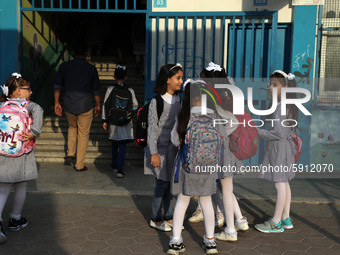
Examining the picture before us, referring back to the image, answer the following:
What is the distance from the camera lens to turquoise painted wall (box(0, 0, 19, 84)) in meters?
7.46

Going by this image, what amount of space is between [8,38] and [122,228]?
4433 millimetres

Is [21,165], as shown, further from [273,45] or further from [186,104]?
[273,45]

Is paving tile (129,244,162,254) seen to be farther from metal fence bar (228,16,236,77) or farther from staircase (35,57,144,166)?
metal fence bar (228,16,236,77)

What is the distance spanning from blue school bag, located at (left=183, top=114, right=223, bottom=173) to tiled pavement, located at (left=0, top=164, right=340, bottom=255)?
863mm

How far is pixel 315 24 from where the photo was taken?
7.29 m

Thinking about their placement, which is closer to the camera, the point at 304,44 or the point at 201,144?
the point at 201,144

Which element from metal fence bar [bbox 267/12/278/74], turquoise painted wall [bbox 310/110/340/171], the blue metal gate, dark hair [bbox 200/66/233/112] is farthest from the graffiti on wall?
dark hair [bbox 200/66/233/112]

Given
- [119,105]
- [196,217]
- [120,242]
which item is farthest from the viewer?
[119,105]

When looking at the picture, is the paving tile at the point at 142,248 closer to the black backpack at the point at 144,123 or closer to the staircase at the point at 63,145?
the black backpack at the point at 144,123

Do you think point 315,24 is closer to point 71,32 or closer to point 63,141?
point 63,141

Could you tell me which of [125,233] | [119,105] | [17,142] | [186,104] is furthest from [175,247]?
[119,105]

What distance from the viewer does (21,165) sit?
174 inches

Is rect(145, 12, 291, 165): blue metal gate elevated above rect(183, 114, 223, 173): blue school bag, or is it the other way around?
rect(145, 12, 291, 165): blue metal gate

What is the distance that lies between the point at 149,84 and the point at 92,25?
534cm
